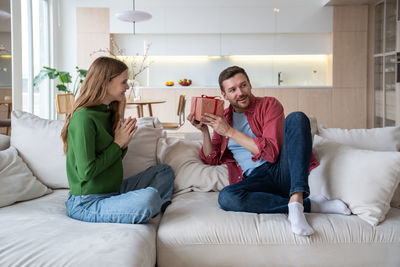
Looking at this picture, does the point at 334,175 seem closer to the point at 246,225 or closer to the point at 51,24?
the point at 246,225

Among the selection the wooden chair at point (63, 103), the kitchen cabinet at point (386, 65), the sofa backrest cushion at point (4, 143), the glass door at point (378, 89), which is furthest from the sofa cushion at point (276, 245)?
the glass door at point (378, 89)

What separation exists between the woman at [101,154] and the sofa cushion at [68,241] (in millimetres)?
66

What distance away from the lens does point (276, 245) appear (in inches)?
70.4

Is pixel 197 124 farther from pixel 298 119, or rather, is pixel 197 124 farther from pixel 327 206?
pixel 327 206

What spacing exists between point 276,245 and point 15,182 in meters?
1.33

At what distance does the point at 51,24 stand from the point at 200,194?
612 cm

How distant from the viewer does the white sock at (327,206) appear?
6.27 feet

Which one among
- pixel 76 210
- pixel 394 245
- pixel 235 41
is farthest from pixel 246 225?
pixel 235 41

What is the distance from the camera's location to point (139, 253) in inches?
60.5

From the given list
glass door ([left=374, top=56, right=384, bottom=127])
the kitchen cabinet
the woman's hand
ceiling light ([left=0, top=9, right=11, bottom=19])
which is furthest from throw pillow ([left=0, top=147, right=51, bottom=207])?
glass door ([left=374, top=56, right=384, bottom=127])

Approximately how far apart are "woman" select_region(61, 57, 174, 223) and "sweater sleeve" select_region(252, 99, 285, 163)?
21.9 inches

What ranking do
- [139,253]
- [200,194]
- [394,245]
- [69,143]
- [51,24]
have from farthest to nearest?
1. [51,24]
2. [200,194]
3. [69,143]
4. [394,245]
5. [139,253]

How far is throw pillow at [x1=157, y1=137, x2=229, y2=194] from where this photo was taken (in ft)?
7.71

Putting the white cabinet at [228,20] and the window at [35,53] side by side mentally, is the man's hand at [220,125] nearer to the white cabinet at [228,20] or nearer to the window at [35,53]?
the window at [35,53]
